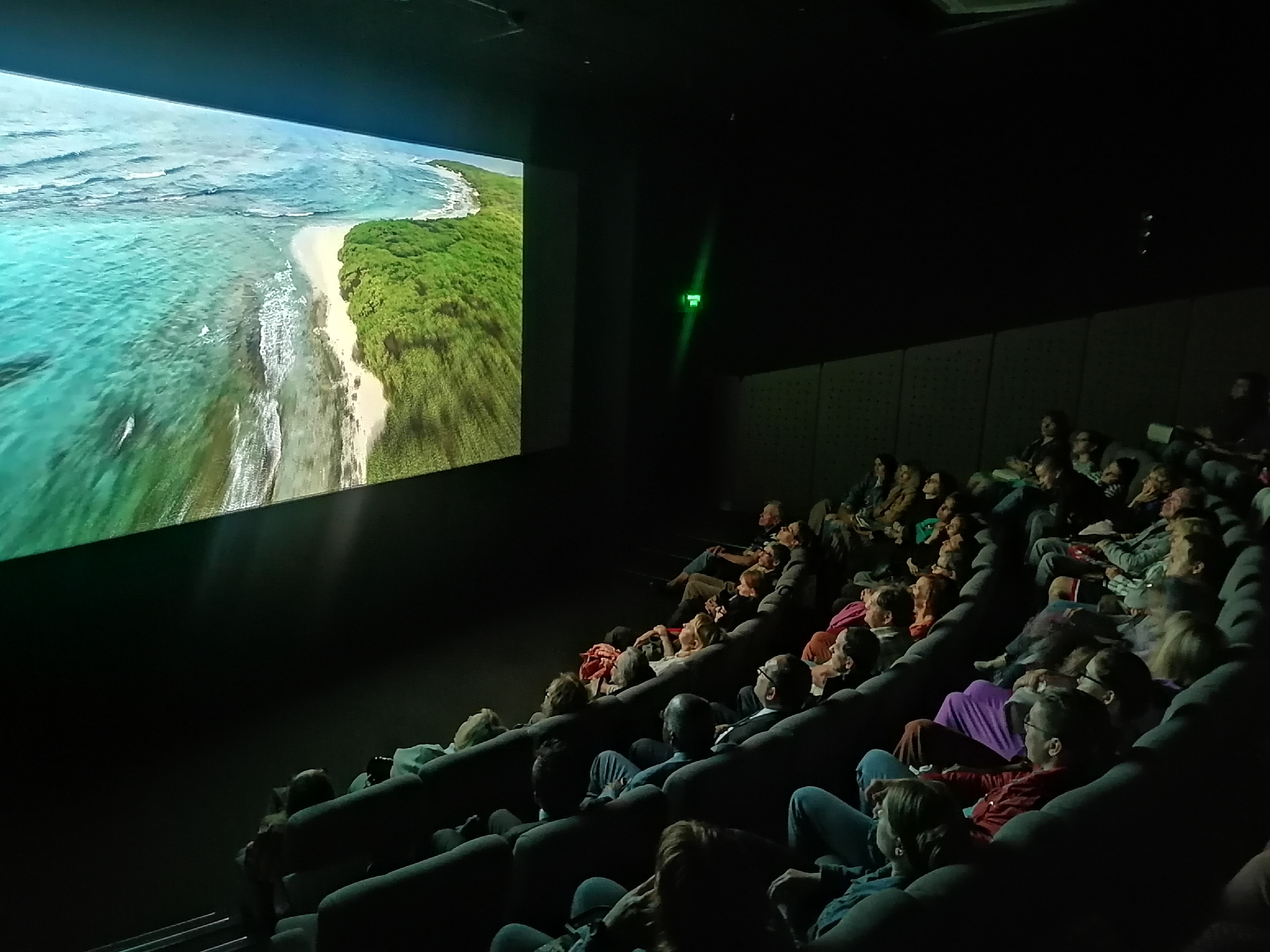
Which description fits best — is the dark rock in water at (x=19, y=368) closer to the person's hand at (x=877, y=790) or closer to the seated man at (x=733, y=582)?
the seated man at (x=733, y=582)

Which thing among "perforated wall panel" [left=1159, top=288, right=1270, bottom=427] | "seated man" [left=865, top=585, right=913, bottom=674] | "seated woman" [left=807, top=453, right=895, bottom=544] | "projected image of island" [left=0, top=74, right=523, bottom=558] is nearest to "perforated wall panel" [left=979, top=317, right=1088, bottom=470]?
"perforated wall panel" [left=1159, top=288, right=1270, bottom=427]

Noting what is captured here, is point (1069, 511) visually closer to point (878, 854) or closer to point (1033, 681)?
point (1033, 681)

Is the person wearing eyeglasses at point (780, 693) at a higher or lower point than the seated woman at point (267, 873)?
higher

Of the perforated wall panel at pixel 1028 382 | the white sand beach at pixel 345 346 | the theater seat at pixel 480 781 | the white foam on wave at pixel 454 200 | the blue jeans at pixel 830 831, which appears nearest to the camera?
the blue jeans at pixel 830 831

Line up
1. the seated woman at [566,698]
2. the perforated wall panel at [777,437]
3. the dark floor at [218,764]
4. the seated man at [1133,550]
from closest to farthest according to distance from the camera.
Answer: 1. the seated woman at [566,698]
2. the dark floor at [218,764]
3. the seated man at [1133,550]
4. the perforated wall panel at [777,437]

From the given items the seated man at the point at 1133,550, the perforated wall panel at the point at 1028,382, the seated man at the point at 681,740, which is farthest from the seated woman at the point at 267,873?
the perforated wall panel at the point at 1028,382

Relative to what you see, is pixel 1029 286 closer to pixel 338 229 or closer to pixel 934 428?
pixel 934 428

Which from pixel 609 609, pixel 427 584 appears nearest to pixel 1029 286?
pixel 609 609
